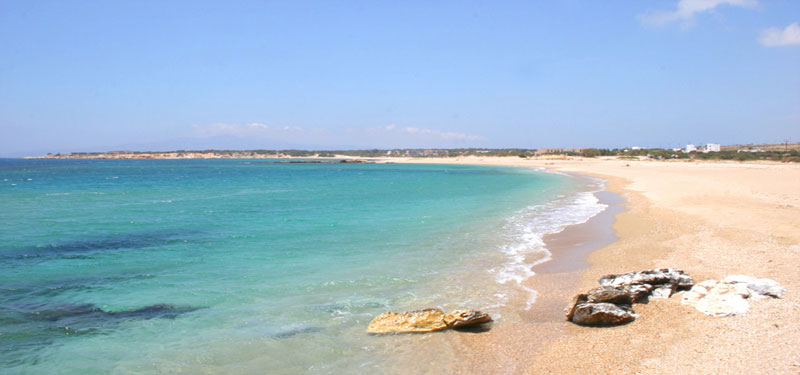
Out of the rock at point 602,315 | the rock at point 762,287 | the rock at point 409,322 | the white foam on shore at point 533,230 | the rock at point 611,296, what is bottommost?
the white foam on shore at point 533,230

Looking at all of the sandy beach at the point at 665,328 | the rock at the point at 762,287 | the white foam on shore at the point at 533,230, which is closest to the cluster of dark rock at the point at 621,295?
the sandy beach at the point at 665,328

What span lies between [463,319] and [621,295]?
98.7 inches

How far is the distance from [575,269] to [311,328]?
6086mm

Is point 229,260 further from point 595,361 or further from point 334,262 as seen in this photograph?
point 595,361

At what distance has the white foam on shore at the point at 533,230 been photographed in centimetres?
995

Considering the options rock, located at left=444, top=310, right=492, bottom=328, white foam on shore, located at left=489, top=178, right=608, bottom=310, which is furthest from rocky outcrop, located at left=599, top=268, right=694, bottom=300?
rock, located at left=444, top=310, right=492, bottom=328

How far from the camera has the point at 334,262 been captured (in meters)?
11.3

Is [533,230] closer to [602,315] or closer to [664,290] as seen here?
[664,290]

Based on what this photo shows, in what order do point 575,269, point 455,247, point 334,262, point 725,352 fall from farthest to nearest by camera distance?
point 455,247 < point 334,262 < point 575,269 < point 725,352

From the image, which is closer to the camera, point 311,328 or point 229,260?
point 311,328

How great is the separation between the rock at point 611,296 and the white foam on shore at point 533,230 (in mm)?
1105

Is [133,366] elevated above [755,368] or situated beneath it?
situated beneath

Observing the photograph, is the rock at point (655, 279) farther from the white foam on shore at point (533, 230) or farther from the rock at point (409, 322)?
the rock at point (409, 322)

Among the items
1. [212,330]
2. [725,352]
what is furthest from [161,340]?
[725,352]
